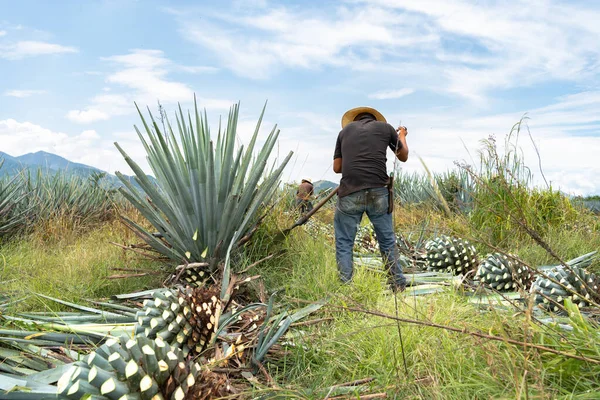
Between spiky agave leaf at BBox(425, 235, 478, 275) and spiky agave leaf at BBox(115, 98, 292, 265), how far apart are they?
7.38ft

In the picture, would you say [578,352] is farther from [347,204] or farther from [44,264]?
[44,264]

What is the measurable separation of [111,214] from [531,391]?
429 inches

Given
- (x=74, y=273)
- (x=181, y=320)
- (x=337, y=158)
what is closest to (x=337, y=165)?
(x=337, y=158)

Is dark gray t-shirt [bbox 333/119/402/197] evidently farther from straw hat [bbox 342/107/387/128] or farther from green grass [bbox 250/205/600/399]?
green grass [bbox 250/205/600/399]

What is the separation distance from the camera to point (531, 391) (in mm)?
2051

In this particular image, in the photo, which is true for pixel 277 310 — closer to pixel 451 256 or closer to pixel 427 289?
pixel 427 289

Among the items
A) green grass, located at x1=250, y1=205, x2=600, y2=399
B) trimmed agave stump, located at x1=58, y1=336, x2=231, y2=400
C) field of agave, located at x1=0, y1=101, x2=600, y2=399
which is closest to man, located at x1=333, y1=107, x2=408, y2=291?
field of agave, located at x1=0, y1=101, x2=600, y2=399

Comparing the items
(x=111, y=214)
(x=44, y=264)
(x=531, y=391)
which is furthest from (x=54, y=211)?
(x=531, y=391)

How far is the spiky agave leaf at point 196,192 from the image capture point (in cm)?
494

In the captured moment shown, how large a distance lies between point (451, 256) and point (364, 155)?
5.29 ft

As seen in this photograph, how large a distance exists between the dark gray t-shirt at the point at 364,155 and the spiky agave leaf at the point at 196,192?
903 millimetres

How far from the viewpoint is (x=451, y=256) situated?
236 inches

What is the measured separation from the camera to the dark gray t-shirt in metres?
5.70

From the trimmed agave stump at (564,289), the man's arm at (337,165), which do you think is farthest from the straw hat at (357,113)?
the trimmed agave stump at (564,289)
